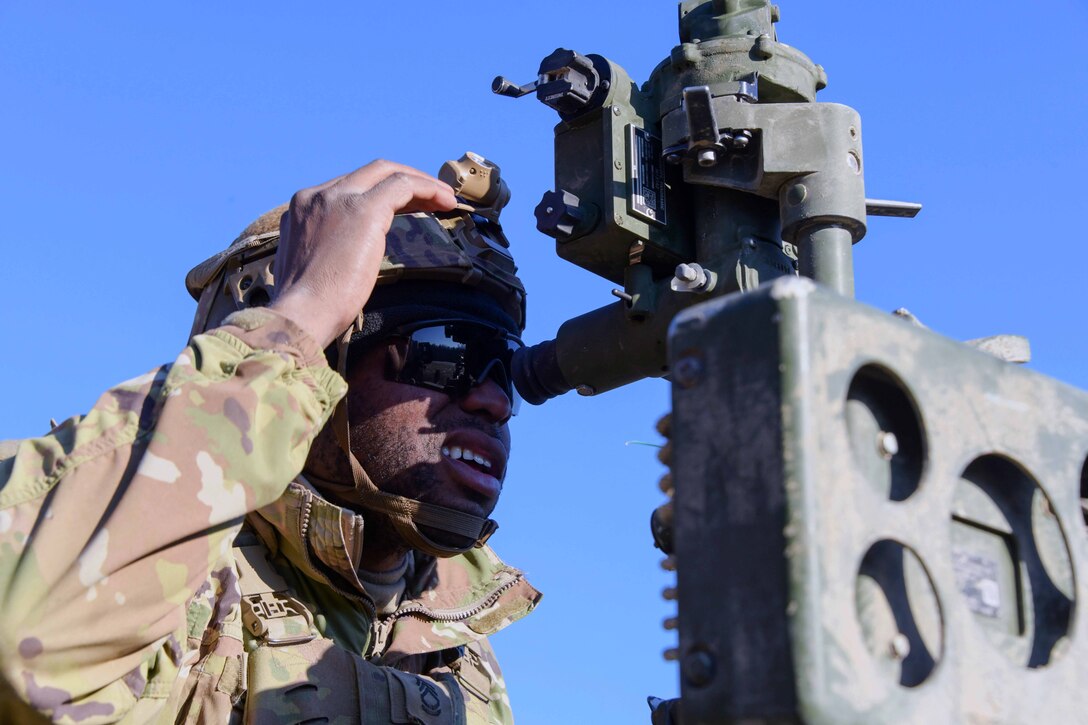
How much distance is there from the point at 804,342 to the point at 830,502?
18cm

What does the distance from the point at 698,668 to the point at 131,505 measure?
1.08 metres

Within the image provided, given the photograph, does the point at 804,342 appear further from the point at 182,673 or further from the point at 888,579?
the point at 182,673

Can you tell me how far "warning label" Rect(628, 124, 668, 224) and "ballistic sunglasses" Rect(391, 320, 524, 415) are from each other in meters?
0.67

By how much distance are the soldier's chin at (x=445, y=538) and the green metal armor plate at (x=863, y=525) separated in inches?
78.9

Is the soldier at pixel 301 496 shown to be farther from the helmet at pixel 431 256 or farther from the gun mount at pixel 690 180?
the gun mount at pixel 690 180

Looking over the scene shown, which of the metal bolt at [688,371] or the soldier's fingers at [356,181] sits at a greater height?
the soldier's fingers at [356,181]

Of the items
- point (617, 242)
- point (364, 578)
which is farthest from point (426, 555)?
point (617, 242)

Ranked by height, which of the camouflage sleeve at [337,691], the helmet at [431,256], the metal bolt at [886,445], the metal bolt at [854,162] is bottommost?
the metal bolt at [886,445]

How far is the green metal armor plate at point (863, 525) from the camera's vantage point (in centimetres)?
148

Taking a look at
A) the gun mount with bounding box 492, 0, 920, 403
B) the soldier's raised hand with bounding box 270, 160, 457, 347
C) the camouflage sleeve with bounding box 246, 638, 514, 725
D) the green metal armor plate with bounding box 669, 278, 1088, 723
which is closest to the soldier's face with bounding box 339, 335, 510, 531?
the gun mount with bounding box 492, 0, 920, 403

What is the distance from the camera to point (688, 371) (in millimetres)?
1666

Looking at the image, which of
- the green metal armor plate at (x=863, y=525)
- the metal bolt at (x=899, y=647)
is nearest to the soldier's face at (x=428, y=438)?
the green metal armor plate at (x=863, y=525)

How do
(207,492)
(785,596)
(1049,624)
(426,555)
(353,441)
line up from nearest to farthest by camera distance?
(785,596)
(1049,624)
(207,492)
(353,441)
(426,555)

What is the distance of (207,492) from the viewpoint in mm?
2293
